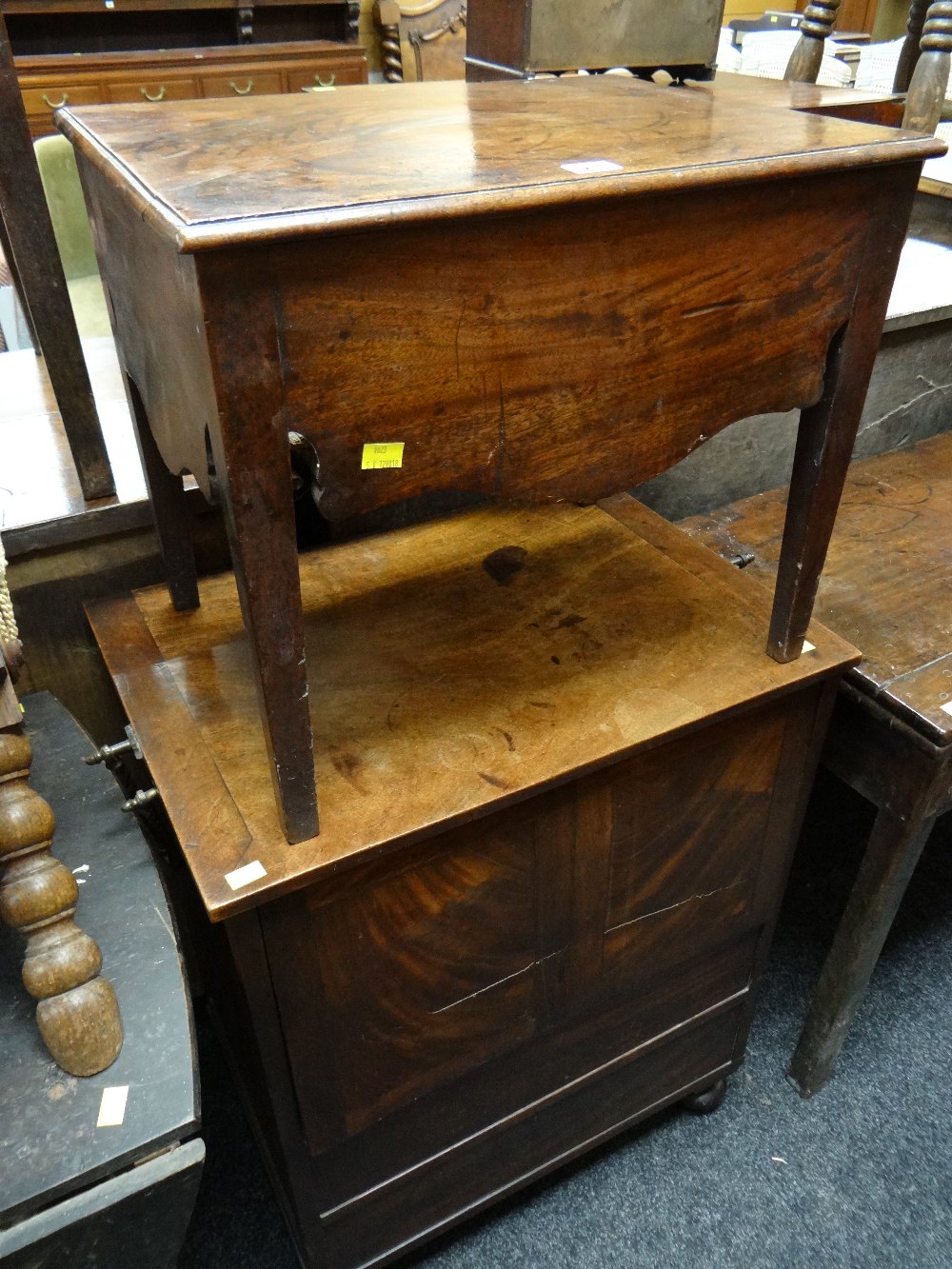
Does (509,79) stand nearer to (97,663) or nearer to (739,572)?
(739,572)

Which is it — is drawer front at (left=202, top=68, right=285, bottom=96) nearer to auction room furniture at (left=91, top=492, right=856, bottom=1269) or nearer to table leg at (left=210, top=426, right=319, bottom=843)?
auction room furniture at (left=91, top=492, right=856, bottom=1269)

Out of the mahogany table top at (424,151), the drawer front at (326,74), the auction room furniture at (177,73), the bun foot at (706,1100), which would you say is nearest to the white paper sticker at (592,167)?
the mahogany table top at (424,151)

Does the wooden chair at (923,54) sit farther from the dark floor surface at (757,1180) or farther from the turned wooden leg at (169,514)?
the dark floor surface at (757,1180)

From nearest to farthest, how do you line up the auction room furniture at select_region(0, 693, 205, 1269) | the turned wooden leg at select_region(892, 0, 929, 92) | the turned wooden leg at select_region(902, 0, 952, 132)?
the auction room furniture at select_region(0, 693, 205, 1269)
the turned wooden leg at select_region(902, 0, 952, 132)
the turned wooden leg at select_region(892, 0, 929, 92)

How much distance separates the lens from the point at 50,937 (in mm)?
781

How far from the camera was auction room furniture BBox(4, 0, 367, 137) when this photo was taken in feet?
11.9

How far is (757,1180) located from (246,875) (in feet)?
3.18

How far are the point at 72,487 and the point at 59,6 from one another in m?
3.47

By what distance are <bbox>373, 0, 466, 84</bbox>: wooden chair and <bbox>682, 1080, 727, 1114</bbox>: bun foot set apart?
403 cm

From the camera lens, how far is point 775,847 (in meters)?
1.15

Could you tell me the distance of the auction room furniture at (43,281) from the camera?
2.87ft

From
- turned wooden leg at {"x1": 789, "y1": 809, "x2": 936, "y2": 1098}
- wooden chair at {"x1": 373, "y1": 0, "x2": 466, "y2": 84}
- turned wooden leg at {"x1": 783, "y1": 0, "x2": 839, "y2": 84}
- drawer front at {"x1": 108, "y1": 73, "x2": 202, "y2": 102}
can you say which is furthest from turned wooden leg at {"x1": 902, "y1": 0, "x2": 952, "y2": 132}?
drawer front at {"x1": 108, "y1": 73, "x2": 202, "y2": 102}

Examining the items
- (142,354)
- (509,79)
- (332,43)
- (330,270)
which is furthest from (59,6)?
(330,270)

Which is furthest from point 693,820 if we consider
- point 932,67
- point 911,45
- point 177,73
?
point 177,73
